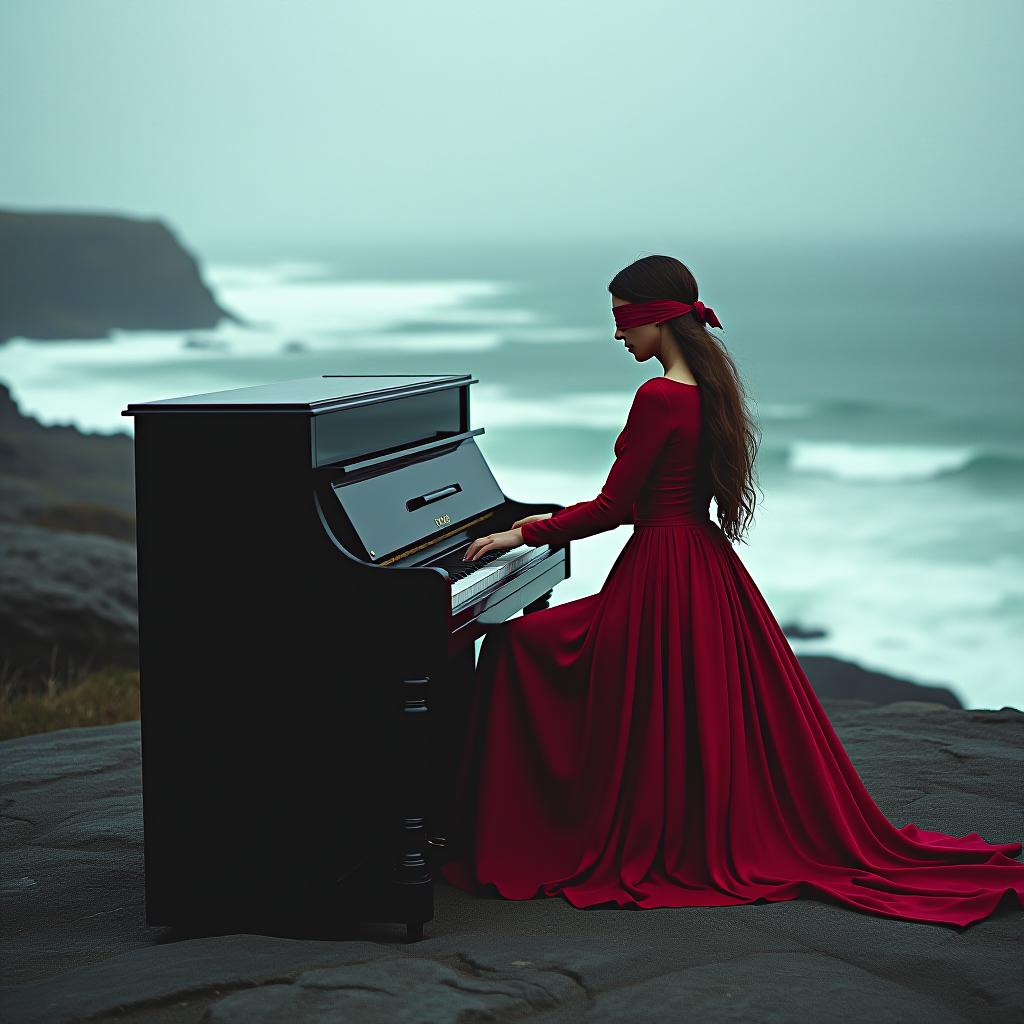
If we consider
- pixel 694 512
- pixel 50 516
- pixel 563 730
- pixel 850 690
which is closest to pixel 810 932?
pixel 563 730

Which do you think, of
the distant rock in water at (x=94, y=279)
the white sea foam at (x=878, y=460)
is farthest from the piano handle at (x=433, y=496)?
the distant rock in water at (x=94, y=279)

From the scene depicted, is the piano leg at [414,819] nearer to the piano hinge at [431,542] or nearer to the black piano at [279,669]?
the black piano at [279,669]

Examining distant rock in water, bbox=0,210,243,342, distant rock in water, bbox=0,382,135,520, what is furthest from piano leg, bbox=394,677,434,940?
distant rock in water, bbox=0,210,243,342

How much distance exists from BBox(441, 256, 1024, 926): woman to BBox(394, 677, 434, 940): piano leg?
284 mm

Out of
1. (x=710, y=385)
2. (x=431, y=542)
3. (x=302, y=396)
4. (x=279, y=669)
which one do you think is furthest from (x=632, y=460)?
(x=279, y=669)

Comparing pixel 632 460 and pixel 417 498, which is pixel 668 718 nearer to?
pixel 632 460

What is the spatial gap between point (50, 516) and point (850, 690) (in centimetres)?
558

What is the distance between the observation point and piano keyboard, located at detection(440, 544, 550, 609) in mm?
3118

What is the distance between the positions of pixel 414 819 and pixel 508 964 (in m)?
0.41

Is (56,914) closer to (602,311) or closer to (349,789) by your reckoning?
(349,789)

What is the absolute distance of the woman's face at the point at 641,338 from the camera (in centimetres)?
337

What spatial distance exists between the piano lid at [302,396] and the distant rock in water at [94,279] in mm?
13389

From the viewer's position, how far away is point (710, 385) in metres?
3.32

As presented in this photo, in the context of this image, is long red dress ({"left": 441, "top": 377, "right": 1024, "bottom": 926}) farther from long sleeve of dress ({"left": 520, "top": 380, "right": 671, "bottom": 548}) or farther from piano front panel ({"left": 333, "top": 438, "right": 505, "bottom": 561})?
piano front panel ({"left": 333, "top": 438, "right": 505, "bottom": 561})
